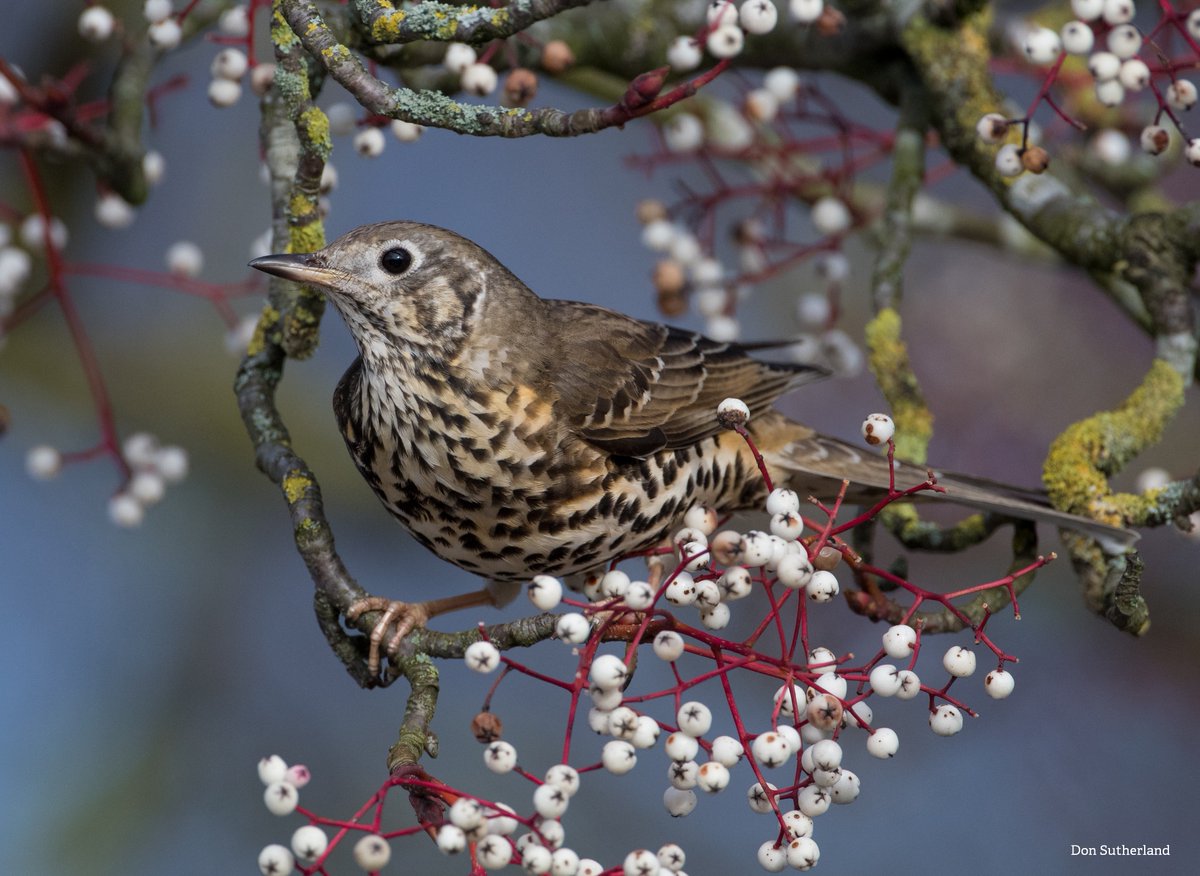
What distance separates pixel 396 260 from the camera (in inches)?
119

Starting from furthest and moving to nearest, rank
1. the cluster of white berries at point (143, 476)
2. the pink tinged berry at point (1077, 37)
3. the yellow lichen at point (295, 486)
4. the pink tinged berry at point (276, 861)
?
1. the cluster of white berries at point (143, 476)
2. the pink tinged berry at point (1077, 37)
3. the yellow lichen at point (295, 486)
4. the pink tinged berry at point (276, 861)

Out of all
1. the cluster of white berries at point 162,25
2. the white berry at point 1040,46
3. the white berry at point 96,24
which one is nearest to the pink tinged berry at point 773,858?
the white berry at point 1040,46

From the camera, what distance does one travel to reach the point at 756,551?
7.07 ft

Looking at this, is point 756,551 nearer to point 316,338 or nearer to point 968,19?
point 316,338

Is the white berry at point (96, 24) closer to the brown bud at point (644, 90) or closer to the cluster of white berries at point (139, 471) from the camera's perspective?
the cluster of white berries at point (139, 471)

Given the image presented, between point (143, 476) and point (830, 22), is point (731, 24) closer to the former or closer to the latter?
point (830, 22)

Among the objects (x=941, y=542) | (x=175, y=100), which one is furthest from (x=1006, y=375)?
(x=175, y=100)

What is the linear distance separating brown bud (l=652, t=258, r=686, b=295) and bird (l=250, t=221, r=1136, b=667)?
44cm

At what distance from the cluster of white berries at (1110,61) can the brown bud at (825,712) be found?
1.36m

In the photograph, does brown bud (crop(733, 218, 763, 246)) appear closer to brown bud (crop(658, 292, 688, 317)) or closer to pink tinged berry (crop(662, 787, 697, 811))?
brown bud (crop(658, 292, 688, 317))

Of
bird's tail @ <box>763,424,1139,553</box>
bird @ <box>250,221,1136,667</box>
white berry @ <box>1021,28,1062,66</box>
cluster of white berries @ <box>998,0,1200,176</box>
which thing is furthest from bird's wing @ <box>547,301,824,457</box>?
white berry @ <box>1021,28,1062,66</box>

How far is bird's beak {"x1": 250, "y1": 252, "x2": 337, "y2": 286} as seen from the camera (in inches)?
108

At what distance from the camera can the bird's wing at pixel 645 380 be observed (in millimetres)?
3211

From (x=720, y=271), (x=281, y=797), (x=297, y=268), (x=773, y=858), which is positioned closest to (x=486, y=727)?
(x=281, y=797)
